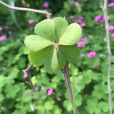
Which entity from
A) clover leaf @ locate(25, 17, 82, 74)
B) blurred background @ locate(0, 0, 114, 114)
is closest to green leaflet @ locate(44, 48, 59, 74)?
clover leaf @ locate(25, 17, 82, 74)

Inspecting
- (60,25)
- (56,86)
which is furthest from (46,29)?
(56,86)

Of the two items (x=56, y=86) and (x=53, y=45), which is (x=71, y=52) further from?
(x=56, y=86)

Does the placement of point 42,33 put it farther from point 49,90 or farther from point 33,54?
point 49,90

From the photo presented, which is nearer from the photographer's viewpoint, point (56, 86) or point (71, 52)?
point (71, 52)

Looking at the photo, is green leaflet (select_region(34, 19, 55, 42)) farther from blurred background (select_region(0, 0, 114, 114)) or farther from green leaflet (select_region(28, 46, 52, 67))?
blurred background (select_region(0, 0, 114, 114))

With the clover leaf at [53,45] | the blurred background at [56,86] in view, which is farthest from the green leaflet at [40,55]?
the blurred background at [56,86]

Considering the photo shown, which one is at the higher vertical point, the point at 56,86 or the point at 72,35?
the point at 72,35

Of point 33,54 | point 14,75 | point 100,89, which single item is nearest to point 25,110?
point 14,75

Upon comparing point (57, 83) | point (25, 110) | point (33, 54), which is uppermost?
point (33, 54)
